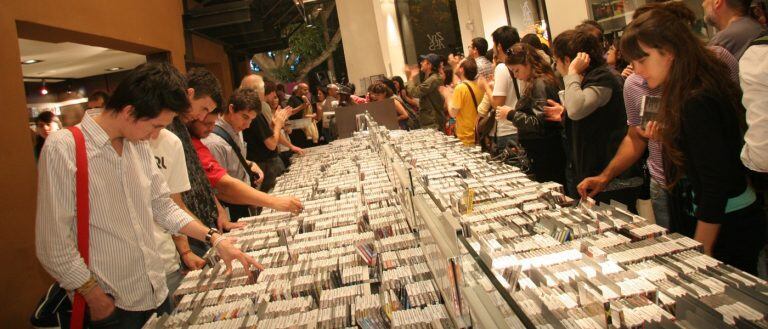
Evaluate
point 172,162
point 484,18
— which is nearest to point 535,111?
point 172,162

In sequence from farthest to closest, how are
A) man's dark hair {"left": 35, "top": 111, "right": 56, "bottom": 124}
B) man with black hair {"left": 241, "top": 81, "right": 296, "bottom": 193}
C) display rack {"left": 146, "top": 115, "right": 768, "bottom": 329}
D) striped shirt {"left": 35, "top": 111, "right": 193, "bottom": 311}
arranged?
man's dark hair {"left": 35, "top": 111, "right": 56, "bottom": 124}, man with black hair {"left": 241, "top": 81, "right": 296, "bottom": 193}, striped shirt {"left": 35, "top": 111, "right": 193, "bottom": 311}, display rack {"left": 146, "top": 115, "right": 768, "bottom": 329}

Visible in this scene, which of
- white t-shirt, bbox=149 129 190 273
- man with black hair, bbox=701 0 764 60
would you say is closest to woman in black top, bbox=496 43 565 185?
man with black hair, bbox=701 0 764 60

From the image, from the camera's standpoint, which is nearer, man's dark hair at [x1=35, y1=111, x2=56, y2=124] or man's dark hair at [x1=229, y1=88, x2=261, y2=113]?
man's dark hair at [x1=229, y1=88, x2=261, y2=113]

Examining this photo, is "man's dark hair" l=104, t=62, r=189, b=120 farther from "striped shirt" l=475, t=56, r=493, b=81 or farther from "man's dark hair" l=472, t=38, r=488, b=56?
"man's dark hair" l=472, t=38, r=488, b=56

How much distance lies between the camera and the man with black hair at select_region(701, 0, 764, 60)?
3117mm

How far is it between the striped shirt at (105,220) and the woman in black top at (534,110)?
2671 millimetres

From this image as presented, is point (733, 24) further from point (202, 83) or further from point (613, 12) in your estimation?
point (613, 12)

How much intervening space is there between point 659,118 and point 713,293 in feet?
3.53

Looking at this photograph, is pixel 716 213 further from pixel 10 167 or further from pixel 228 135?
pixel 10 167

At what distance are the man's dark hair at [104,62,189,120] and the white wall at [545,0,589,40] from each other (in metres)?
6.25

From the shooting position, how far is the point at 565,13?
24.9ft

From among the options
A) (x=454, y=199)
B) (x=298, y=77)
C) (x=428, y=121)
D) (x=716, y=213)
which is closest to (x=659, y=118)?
(x=716, y=213)

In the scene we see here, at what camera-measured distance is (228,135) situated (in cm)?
423

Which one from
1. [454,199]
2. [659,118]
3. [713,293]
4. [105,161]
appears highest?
→ [105,161]
